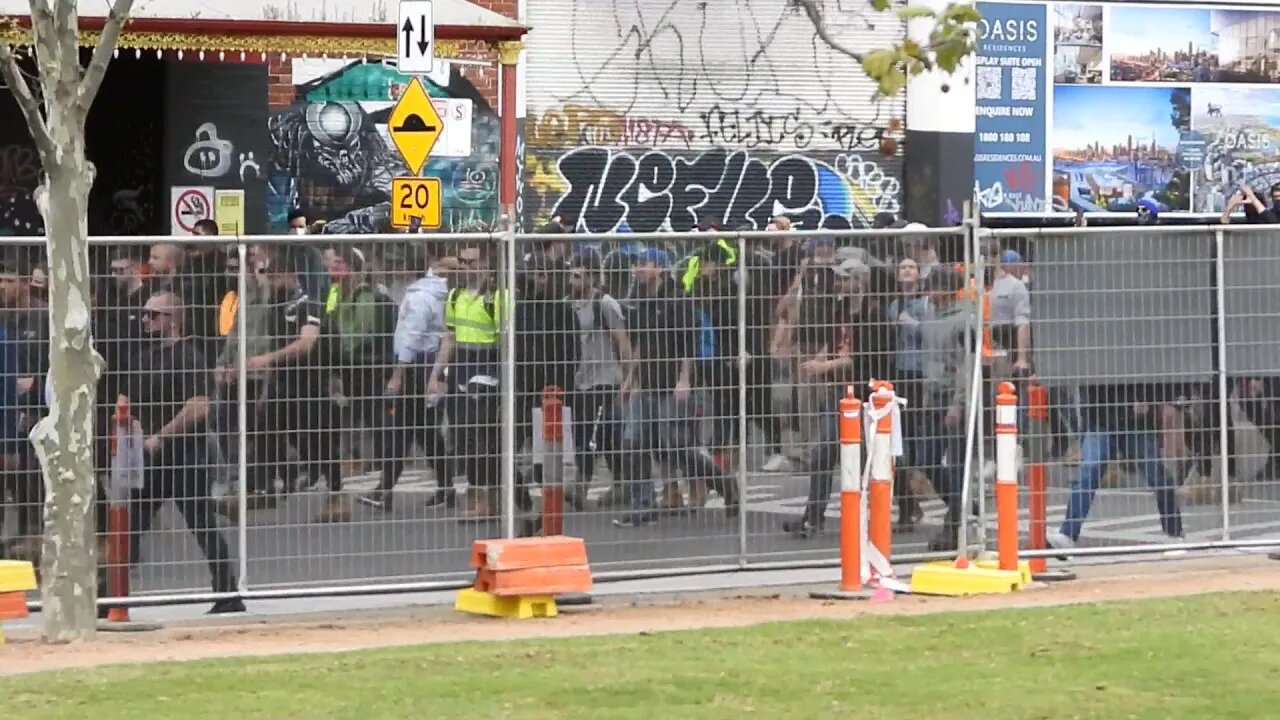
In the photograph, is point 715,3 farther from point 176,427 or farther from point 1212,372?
point 176,427

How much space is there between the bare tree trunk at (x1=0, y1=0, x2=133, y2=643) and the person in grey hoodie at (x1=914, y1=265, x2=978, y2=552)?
189 inches

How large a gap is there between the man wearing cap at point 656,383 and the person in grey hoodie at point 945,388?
140 centimetres

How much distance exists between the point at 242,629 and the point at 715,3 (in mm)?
17598

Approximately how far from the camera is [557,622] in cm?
1195

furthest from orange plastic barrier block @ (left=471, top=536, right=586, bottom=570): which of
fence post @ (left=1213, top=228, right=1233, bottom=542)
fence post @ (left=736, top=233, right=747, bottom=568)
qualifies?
fence post @ (left=1213, top=228, right=1233, bottom=542)

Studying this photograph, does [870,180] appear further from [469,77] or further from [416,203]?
[416,203]

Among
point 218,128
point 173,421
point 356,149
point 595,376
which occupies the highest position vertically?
point 218,128

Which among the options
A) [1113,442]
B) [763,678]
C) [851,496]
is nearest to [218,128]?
[1113,442]

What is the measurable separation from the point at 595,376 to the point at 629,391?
0.71ft

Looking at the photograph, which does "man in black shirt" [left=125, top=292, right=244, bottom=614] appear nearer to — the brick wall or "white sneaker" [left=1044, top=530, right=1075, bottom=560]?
"white sneaker" [left=1044, top=530, right=1075, bottom=560]

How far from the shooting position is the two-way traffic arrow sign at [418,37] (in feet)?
62.1

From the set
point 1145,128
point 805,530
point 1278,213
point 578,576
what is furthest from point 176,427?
point 1145,128

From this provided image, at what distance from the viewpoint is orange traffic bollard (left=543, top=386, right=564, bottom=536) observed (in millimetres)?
12570

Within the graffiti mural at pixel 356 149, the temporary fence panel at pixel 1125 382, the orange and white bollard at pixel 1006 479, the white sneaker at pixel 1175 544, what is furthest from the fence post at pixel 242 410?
the graffiti mural at pixel 356 149
